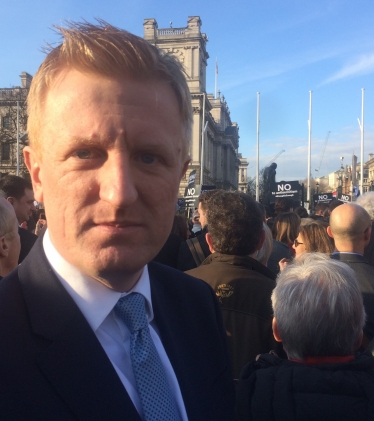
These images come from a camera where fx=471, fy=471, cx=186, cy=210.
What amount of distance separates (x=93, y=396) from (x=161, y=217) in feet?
1.72

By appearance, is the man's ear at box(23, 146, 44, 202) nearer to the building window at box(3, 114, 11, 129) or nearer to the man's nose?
the man's nose

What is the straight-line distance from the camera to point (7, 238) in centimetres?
303

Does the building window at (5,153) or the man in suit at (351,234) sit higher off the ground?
the building window at (5,153)

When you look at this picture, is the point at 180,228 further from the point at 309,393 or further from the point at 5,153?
the point at 5,153

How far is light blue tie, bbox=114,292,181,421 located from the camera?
1359mm

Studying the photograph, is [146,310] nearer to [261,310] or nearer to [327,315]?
[327,315]

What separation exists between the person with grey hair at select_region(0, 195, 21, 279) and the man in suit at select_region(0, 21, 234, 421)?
1.65 metres

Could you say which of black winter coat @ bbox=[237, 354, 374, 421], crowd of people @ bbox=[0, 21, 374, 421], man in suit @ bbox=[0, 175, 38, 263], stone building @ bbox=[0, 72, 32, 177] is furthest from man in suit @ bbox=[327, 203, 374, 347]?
stone building @ bbox=[0, 72, 32, 177]

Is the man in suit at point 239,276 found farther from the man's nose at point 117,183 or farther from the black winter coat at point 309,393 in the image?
the man's nose at point 117,183

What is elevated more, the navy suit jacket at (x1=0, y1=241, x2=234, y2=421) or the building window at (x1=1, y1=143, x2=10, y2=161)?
the building window at (x1=1, y1=143, x2=10, y2=161)

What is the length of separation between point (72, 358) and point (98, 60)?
0.82 m

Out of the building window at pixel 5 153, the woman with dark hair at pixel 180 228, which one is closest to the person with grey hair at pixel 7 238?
the woman with dark hair at pixel 180 228

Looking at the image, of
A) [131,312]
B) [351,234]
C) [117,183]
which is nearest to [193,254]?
[351,234]

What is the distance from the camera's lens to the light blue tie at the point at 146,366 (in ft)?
4.46
